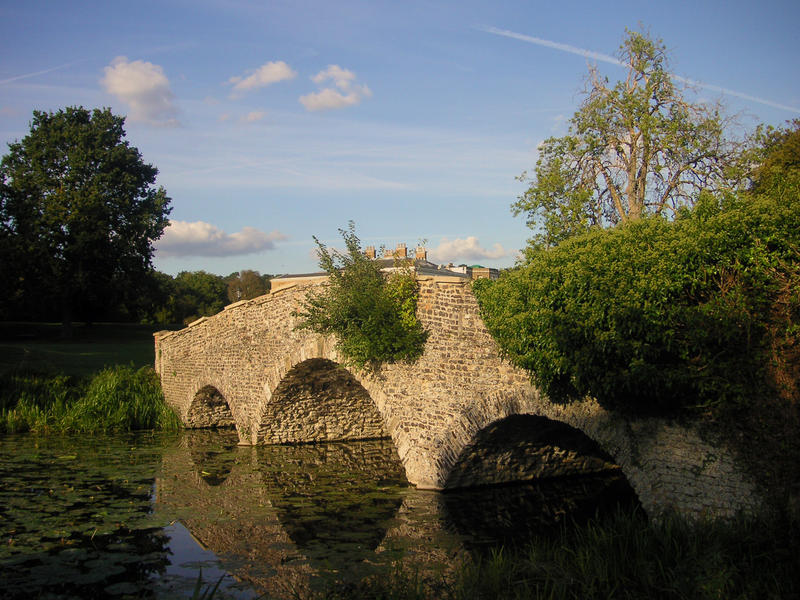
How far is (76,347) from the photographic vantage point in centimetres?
2714

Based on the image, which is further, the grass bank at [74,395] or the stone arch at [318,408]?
the grass bank at [74,395]

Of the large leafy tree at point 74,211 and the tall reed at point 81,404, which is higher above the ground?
the large leafy tree at point 74,211

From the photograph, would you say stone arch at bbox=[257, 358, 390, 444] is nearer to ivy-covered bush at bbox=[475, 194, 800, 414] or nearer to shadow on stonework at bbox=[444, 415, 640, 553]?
shadow on stonework at bbox=[444, 415, 640, 553]

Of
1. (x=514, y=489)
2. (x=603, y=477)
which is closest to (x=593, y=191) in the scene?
(x=603, y=477)

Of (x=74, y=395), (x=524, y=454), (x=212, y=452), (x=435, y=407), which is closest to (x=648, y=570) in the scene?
(x=435, y=407)

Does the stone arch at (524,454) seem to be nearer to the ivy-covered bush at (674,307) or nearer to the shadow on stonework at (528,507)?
the shadow on stonework at (528,507)

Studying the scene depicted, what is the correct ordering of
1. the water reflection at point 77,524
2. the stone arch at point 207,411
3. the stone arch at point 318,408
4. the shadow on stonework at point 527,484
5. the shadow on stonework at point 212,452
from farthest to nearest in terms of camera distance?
1. the stone arch at point 207,411
2. the stone arch at point 318,408
3. the shadow on stonework at point 212,452
4. the shadow on stonework at point 527,484
5. the water reflection at point 77,524

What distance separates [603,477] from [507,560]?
6.03m

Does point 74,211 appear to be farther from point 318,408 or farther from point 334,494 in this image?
point 334,494

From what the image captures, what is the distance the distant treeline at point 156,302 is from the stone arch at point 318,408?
19465 mm

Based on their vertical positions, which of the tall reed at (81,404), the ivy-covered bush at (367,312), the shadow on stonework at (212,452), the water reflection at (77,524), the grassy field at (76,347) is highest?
the ivy-covered bush at (367,312)

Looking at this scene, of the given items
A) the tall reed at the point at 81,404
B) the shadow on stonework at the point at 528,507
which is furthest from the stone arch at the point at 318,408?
Answer: the tall reed at the point at 81,404

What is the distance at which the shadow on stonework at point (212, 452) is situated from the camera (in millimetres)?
11891

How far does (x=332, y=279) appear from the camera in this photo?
1115cm
